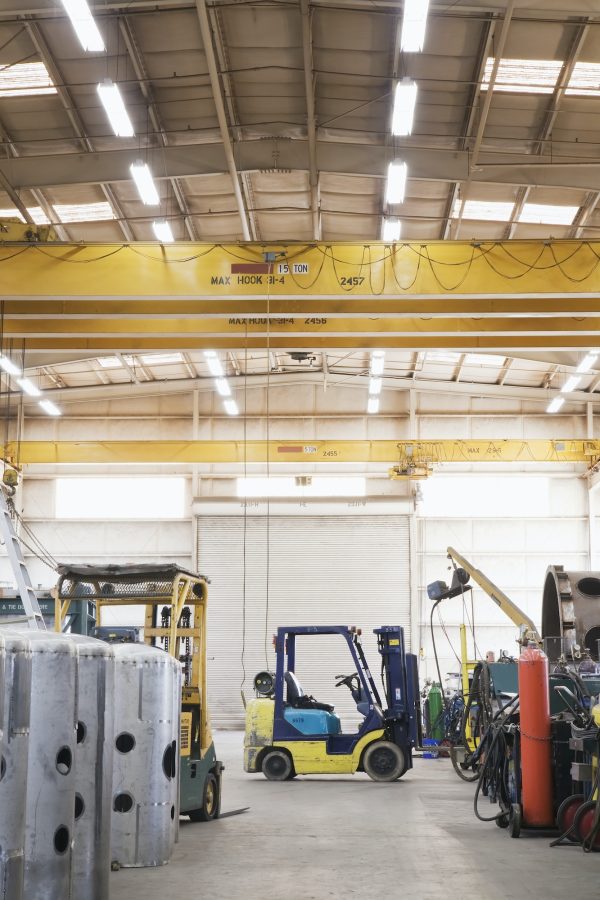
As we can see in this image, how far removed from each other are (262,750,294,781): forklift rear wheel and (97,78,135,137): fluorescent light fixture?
29.8 feet

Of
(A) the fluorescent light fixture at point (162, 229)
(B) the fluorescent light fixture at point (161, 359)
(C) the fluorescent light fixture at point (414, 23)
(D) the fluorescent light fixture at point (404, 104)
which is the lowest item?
(A) the fluorescent light fixture at point (162, 229)

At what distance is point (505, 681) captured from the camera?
12242 mm

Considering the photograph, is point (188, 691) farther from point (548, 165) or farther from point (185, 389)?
point (185, 389)

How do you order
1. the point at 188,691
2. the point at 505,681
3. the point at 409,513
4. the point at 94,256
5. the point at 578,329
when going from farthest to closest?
the point at 409,513 → the point at 578,329 → the point at 94,256 → the point at 505,681 → the point at 188,691

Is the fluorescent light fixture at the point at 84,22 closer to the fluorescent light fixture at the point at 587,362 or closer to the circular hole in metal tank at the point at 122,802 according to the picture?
the circular hole in metal tank at the point at 122,802

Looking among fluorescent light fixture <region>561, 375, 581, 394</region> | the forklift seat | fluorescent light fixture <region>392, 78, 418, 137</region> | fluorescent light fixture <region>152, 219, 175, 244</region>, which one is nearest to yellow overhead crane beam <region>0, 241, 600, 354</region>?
fluorescent light fixture <region>152, 219, 175, 244</region>

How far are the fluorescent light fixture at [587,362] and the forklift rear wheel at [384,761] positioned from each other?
956 centimetres

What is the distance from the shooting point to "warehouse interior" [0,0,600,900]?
24.0ft

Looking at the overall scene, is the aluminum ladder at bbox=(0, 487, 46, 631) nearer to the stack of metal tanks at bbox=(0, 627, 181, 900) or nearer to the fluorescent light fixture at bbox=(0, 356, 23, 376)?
the stack of metal tanks at bbox=(0, 627, 181, 900)

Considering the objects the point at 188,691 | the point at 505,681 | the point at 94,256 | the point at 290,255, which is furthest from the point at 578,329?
the point at 188,691

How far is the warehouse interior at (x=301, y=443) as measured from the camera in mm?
7309

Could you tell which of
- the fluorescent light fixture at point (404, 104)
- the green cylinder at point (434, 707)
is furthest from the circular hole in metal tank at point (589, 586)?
the green cylinder at point (434, 707)

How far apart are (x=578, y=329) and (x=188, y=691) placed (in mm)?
9767

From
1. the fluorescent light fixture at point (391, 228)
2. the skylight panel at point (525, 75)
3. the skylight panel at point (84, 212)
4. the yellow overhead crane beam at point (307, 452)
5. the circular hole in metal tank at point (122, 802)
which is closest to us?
the circular hole in metal tank at point (122, 802)
